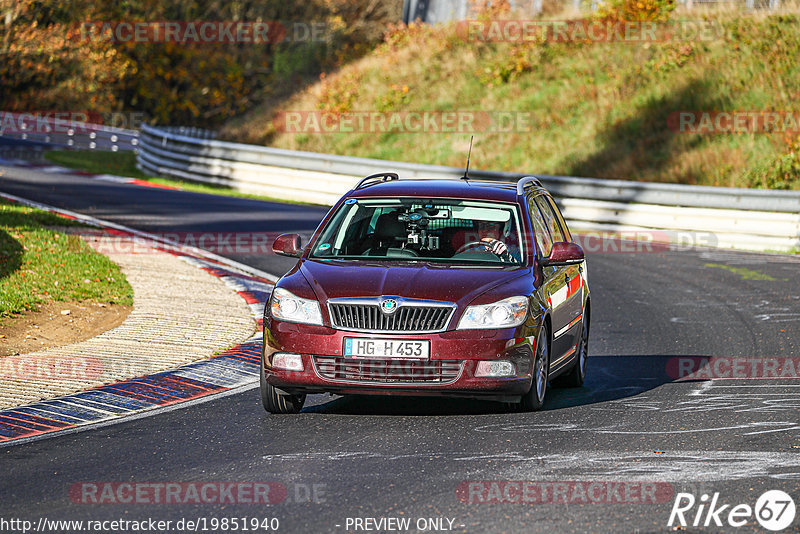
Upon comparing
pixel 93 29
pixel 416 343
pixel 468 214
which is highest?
pixel 93 29

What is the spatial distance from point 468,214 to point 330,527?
13.8 feet

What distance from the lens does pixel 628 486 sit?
654 cm

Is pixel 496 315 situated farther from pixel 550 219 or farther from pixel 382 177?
pixel 382 177

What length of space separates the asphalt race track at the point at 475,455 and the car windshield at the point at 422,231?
1132mm

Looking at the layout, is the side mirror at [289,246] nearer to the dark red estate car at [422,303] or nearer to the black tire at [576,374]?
the dark red estate car at [422,303]

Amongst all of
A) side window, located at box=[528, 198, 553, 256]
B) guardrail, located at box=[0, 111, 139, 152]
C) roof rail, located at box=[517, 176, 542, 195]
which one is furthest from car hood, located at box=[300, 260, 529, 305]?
guardrail, located at box=[0, 111, 139, 152]

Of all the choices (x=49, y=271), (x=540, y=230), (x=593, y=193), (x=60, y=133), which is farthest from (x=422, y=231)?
(x=60, y=133)

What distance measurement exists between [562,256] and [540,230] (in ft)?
2.50

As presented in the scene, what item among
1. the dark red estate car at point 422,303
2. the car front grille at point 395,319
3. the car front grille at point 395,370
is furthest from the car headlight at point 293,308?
the car front grille at point 395,370

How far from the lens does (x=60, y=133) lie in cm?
4366

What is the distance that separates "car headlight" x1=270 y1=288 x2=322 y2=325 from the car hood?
98 millimetres

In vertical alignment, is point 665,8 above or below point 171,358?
above

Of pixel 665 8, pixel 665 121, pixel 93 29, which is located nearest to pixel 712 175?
pixel 665 121

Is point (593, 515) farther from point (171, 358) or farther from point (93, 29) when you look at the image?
point (93, 29)
